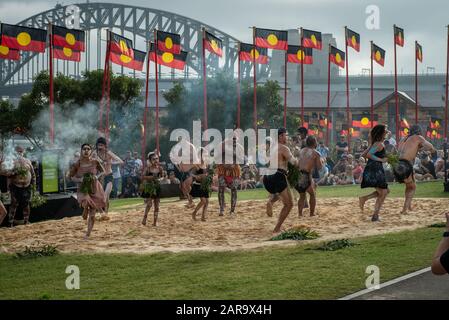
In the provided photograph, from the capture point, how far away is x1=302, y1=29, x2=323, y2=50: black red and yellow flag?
A: 132ft

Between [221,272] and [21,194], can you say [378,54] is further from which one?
[221,272]

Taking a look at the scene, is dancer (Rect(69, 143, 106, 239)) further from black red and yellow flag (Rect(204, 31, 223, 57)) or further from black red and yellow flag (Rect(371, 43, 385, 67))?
black red and yellow flag (Rect(371, 43, 385, 67))

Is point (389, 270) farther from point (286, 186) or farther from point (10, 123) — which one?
point (10, 123)

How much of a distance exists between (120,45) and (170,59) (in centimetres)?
273

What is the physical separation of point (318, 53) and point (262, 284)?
114 m

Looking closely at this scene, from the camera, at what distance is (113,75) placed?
5666cm

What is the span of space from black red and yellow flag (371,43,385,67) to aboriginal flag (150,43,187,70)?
12.9 m

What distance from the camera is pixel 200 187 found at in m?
19.7

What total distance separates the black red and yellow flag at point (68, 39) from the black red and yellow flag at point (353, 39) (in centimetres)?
1730

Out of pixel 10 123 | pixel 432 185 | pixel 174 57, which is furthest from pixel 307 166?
pixel 10 123

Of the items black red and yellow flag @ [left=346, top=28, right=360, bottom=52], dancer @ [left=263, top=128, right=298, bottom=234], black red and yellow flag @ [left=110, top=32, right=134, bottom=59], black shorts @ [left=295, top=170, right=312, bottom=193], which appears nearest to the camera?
dancer @ [left=263, top=128, right=298, bottom=234]

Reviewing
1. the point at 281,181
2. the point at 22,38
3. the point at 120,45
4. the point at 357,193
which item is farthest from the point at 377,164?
the point at 120,45

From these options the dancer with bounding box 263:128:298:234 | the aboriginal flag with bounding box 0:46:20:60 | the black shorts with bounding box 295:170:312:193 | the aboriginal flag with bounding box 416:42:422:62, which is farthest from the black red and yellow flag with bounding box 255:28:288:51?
the dancer with bounding box 263:128:298:234

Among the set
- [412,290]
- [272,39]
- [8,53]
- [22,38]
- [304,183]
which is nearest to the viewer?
[412,290]
